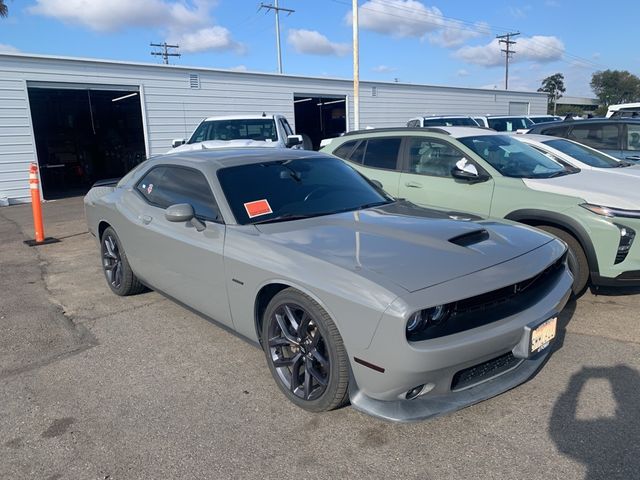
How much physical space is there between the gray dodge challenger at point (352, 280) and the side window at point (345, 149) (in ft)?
7.87

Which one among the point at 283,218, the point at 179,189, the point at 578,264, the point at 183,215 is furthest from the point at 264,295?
the point at 578,264

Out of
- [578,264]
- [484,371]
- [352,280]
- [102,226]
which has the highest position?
[352,280]

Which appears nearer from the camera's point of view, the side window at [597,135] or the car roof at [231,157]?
the car roof at [231,157]

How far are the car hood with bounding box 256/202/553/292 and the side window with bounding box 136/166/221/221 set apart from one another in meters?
0.62

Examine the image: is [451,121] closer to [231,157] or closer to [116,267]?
[116,267]

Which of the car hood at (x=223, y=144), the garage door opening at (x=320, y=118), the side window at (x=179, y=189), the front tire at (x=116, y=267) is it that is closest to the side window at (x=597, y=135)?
the car hood at (x=223, y=144)

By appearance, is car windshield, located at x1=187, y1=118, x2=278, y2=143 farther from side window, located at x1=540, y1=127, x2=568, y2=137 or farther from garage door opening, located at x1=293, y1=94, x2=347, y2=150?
garage door opening, located at x1=293, y1=94, x2=347, y2=150

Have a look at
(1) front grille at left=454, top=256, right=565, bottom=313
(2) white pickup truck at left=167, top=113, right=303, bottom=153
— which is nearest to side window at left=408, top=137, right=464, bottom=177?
(1) front grille at left=454, top=256, right=565, bottom=313

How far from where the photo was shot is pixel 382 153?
648 centimetres

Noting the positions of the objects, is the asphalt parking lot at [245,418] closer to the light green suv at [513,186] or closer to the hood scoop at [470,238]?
the light green suv at [513,186]

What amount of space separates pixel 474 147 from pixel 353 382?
3.81 meters

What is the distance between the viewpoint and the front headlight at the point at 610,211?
4.38 m

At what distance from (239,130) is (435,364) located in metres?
10.9

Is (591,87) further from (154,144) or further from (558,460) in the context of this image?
(558,460)
